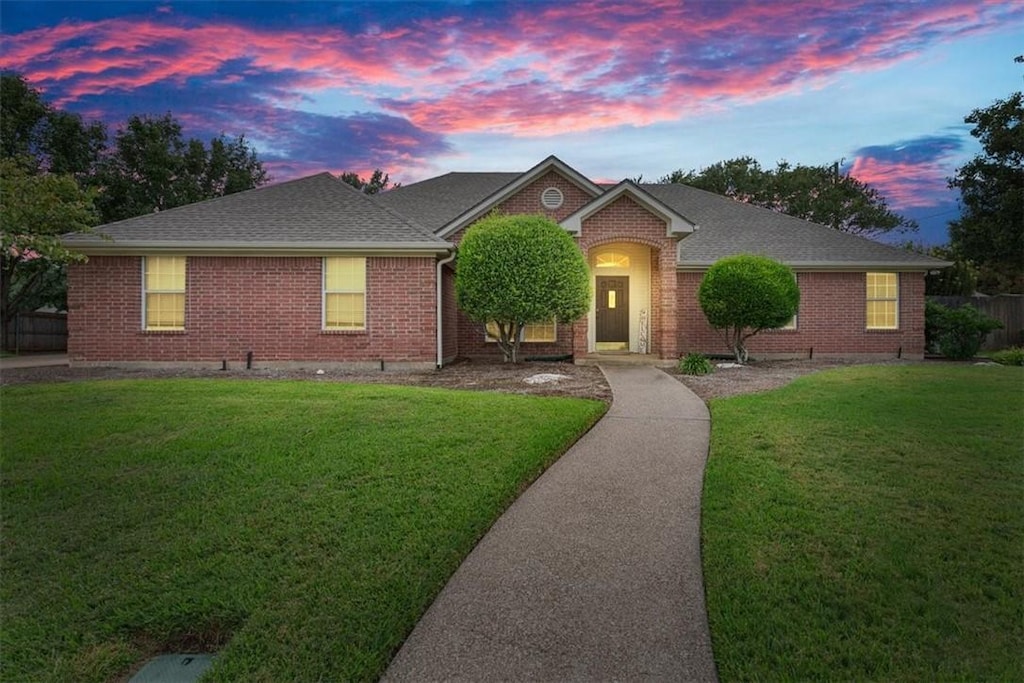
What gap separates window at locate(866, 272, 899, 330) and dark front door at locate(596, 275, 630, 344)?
7.32m

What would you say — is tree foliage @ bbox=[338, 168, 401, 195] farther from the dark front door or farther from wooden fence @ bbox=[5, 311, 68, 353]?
the dark front door

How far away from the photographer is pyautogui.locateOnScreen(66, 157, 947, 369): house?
13.2 meters

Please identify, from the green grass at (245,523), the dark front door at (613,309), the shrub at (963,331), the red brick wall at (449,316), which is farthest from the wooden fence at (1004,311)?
the green grass at (245,523)

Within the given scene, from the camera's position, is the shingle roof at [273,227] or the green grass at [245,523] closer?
the green grass at [245,523]

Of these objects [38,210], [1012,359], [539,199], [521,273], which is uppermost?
[539,199]

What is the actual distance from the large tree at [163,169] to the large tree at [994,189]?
37.1 meters

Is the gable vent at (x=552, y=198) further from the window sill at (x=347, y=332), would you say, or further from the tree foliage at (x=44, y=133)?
the tree foliage at (x=44, y=133)

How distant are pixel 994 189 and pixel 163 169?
3911 cm

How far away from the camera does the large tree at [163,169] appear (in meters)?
28.8

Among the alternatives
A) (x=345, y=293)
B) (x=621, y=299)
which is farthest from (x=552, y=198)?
(x=345, y=293)

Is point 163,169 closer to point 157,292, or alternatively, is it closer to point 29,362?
point 29,362

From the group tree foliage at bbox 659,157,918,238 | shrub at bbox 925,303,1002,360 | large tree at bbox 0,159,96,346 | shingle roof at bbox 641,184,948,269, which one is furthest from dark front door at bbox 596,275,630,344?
tree foliage at bbox 659,157,918,238

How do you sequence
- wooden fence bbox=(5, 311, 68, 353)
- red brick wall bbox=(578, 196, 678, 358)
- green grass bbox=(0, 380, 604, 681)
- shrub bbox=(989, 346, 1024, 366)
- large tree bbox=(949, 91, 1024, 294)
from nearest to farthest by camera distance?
green grass bbox=(0, 380, 604, 681), red brick wall bbox=(578, 196, 678, 358), shrub bbox=(989, 346, 1024, 366), large tree bbox=(949, 91, 1024, 294), wooden fence bbox=(5, 311, 68, 353)

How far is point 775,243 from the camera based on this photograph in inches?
681
